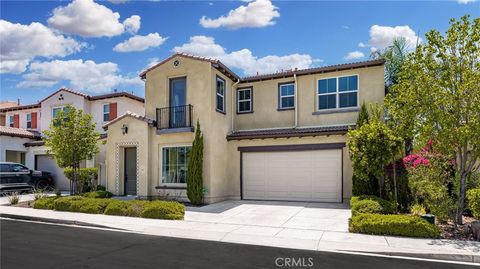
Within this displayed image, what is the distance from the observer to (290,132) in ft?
50.5

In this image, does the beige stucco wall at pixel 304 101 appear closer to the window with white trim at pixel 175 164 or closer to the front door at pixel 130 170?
the window with white trim at pixel 175 164

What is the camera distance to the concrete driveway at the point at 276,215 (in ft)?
34.1

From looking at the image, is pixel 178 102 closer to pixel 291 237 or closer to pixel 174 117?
pixel 174 117

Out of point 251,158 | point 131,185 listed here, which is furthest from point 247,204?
point 131,185

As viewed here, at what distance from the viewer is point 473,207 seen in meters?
9.20

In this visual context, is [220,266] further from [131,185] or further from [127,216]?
[131,185]

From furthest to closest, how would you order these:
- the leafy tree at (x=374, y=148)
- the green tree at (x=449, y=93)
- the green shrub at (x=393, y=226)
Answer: the leafy tree at (x=374, y=148), the green tree at (x=449, y=93), the green shrub at (x=393, y=226)

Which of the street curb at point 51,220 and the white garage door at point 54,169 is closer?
the street curb at point 51,220

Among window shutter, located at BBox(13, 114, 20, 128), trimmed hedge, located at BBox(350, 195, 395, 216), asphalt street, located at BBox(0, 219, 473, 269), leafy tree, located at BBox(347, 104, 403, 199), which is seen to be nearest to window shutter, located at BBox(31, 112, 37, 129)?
window shutter, located at BBox(13, 114, 20, 128)

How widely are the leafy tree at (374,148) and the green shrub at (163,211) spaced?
6.34 meters

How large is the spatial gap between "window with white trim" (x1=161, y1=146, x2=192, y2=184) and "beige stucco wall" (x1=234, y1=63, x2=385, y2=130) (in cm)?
336

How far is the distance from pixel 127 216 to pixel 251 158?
6672mm

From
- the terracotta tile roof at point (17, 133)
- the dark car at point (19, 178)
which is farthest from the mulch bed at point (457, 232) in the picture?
the terracotta tile roof at point (17, 133)

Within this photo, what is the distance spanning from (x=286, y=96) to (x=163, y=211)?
8612 millimetres
